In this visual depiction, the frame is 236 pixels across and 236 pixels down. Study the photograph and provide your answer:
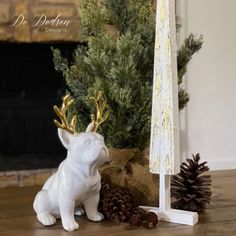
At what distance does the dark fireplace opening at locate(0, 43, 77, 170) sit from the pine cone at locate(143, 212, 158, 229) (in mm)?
942

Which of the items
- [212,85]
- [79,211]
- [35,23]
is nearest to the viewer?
[79,211]

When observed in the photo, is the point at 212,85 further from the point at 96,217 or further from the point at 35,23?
the point at 96,217

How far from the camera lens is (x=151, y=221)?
0.89 meters

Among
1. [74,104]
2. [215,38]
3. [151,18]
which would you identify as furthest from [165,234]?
[215,38]

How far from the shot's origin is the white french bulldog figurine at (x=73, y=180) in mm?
856

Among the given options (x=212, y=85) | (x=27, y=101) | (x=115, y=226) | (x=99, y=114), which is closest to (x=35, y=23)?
(x=27, y=101)

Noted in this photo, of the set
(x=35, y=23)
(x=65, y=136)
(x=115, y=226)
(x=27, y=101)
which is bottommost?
(x=115, y=226)

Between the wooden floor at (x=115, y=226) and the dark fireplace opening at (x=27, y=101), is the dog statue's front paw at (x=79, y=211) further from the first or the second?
the dark fireplace opening at (x=27, y=101)

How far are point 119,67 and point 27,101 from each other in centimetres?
81

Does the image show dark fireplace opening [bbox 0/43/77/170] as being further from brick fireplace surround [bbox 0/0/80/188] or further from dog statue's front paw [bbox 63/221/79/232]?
dog statue's front paw [bbox 63/221/79/232]

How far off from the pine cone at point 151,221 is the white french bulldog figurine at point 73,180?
0.32ft

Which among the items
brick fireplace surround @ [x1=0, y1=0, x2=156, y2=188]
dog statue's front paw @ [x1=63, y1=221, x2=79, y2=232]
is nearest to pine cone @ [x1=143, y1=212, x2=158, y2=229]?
dog statue's front paw @ [x1=63, y1=221, x2=79, y2=232]

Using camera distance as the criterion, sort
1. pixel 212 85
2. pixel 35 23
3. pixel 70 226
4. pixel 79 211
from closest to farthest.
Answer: pixel 70 226, pixel 79 211, pixel 35 23, pixel 212 85

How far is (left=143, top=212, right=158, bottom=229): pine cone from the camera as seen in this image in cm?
89
